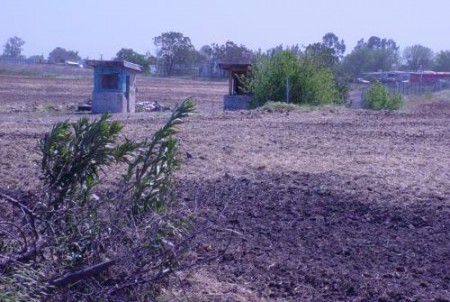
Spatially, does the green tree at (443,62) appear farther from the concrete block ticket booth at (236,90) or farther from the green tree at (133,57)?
the concrete block ticket booth at (236,90)

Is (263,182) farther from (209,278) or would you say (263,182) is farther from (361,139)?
(361,139)

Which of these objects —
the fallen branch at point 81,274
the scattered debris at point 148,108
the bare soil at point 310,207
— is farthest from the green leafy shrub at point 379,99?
the fallen branch at point 81,274

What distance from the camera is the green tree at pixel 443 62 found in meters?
130

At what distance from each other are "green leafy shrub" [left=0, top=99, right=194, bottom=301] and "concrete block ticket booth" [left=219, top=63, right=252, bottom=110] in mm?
31529

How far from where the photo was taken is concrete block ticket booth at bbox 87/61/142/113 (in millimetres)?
38688

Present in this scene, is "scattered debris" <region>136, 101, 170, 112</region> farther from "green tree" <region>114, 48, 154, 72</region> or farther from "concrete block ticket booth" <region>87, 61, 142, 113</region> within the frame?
"green tree" <region>114, 48, 154, 72</region>

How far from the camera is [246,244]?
1076cm

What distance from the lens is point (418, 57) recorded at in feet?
484

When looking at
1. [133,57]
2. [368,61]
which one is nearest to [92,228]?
[133,57]

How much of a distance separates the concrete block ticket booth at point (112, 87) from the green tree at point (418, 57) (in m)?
93.2

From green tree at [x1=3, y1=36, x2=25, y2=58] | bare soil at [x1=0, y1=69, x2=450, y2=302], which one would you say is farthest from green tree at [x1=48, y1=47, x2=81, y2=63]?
bare soil at [x1=0, y1=69, x2=450, y2=302]

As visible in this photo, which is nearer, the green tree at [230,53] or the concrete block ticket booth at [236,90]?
the concrete block ticket booth at [236,90]

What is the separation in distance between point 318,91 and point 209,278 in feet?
103

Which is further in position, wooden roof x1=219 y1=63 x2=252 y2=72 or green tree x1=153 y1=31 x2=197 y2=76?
green tree x1=153 y1=31 x2=197 y2=76
